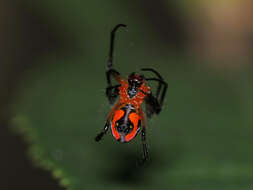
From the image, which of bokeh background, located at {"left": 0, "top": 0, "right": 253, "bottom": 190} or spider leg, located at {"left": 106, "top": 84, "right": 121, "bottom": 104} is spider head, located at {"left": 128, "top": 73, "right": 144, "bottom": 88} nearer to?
spider leg, located at {"left": 106, "top": 84, "right": 121, "bottom": 104}

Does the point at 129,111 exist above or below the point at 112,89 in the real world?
below

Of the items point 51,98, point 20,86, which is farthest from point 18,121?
point 20,86

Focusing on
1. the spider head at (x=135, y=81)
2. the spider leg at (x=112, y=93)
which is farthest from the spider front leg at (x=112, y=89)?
the spider head at (x=135, y=81)

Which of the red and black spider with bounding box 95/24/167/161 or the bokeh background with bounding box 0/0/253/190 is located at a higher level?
the bokeh background with bounding box 0/0/253/190

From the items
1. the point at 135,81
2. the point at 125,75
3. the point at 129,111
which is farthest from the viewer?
the point at 125,75

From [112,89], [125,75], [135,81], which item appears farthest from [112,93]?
[125,75]

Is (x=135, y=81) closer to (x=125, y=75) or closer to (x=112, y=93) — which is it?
(x=112, y=93)

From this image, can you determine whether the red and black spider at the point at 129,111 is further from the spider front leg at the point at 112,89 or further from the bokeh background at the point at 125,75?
the bokeh background at the point at 125,75

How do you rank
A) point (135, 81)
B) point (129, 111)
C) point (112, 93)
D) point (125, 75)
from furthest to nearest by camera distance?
1. point (125, 75)
2. point (112, 93)
3. point (135, 81)
4. point (129, 111)

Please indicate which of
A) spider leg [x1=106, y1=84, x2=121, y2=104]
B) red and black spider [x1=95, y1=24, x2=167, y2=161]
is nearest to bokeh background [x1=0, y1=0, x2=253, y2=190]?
spider leg [x1=106, y1=84, x2=121, y2=104]
